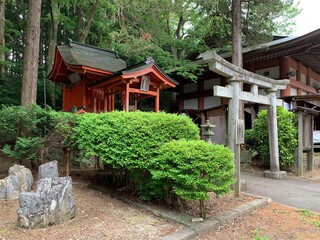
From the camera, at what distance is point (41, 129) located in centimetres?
599

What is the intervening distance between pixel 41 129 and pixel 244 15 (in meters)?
10.3

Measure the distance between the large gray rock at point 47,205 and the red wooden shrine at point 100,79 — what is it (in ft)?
15.6

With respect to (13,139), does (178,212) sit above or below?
below

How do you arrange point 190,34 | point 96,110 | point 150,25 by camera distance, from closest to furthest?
point 96,110 → point 150,25 → point 190,34

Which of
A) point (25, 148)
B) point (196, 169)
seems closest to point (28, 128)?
point (25, 148)

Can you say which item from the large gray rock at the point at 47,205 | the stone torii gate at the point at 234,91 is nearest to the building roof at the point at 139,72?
the stone torii gate at the point at 234,91

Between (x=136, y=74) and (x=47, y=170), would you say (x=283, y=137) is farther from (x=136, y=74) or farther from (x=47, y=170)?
(x=47, y=170)

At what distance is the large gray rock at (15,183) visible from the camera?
15.3 feet

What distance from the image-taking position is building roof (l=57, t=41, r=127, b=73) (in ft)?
29.6

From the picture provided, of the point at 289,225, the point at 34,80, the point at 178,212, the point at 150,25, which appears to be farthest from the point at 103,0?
the point at 289,225

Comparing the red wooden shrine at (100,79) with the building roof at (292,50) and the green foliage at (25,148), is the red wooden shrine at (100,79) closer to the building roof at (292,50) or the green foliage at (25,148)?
the green foliage at (25,148)

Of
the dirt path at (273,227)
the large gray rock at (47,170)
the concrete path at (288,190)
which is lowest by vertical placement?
the dirt path at (273,227)

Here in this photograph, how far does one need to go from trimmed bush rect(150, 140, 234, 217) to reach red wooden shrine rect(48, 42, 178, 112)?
179 inches

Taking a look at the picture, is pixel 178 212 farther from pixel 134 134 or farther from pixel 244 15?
pixel 244 15
